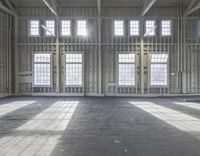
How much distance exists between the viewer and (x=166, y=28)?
734 inches

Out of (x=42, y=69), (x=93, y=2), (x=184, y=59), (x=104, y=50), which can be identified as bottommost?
(x=42, y=69)

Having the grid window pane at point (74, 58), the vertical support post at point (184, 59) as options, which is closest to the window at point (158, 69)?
the vertical support post at point (184, 59)

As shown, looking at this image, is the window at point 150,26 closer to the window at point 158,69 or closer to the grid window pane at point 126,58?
the window at point 158,69

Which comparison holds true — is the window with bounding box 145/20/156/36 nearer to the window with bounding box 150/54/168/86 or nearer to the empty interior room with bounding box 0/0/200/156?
the empty interior room with bounding box 0/0/200/156

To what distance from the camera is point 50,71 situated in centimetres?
1831

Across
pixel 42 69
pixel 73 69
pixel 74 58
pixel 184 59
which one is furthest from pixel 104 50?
pixel 184 59

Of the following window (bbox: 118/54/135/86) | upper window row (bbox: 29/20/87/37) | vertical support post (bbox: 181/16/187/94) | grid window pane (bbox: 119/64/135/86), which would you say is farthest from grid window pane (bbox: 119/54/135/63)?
vertical support post (bbox: 181/16/187/94)

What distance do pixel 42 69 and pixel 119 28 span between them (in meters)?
5.63

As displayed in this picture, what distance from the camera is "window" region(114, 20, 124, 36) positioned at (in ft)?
60.9

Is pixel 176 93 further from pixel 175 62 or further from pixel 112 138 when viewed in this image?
pixel 112 138

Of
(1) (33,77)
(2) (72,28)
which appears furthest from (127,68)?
(1) (33,77)

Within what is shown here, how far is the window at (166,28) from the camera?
61.1 feet

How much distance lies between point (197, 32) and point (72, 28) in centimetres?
813

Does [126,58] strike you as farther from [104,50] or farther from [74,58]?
[74,58]
